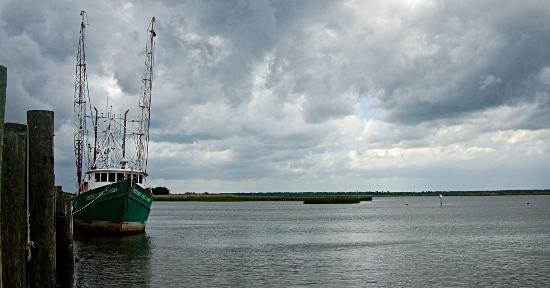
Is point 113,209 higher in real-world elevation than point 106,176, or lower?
lower

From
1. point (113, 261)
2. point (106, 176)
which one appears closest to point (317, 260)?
point (113, 261)

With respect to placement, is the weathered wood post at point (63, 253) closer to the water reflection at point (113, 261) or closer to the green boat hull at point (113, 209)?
the water reflection at point (113, 261)

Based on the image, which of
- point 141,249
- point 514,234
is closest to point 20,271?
point 141,249

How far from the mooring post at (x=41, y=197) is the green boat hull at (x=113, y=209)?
3503 centimetres

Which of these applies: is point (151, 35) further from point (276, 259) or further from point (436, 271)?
point (436, 271)

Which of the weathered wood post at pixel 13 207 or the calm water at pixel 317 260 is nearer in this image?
the weathered wood post at pixel 13 207

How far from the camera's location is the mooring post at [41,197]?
11.4 metres

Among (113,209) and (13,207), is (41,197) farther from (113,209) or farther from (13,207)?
(113,209)

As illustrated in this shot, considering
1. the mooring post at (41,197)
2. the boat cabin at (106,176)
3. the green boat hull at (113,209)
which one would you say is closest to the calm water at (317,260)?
the green boat hull at (113,209)

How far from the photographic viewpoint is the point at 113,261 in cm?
3522

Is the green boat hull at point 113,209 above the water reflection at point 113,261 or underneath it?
above

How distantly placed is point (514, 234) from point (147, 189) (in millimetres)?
34935

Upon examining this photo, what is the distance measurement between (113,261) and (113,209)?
1270 cm

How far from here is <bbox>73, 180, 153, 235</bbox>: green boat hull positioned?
4647 centimetres
